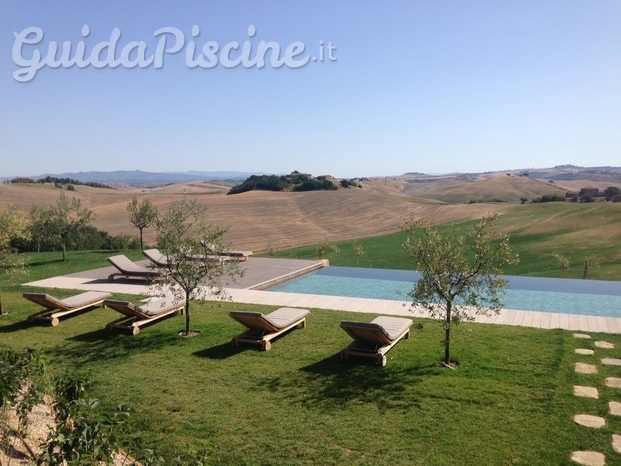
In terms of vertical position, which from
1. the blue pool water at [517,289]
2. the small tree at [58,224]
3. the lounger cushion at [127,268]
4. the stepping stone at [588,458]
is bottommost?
the blue pool water at [517,289]

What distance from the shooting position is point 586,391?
6.67 meters

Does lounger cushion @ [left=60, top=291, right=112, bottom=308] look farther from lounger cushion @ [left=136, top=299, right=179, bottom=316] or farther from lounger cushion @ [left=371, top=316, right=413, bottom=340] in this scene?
lounger cushion @ [left=371, top=316, right=413, bottom=340]

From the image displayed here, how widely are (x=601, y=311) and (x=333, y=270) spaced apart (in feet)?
30.8

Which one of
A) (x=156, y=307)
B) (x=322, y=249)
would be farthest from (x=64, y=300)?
(x=322, y=249)

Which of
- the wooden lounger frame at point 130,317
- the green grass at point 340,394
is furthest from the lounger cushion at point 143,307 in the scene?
the green grass at point 340,394

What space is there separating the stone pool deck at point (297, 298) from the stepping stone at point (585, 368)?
7.57 feet

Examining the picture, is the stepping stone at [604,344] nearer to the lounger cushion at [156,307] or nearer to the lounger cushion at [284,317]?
the lounger cushion at [284,317]

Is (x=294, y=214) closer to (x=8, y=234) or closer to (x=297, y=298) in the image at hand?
(x=297, y=298)

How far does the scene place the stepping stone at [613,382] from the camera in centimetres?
682

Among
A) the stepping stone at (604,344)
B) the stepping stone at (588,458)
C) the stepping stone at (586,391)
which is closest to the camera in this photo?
the stepping stone at (588,458)

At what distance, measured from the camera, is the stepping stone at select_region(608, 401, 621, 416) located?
603 centimetres

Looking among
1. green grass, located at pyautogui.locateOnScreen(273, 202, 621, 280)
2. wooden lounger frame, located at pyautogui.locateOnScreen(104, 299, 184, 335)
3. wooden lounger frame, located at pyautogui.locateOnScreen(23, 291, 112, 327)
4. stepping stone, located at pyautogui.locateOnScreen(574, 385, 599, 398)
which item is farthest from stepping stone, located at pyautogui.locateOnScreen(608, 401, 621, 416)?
green grass, located at pyautogui.locateOnScreen(273, 202, 621, 280)

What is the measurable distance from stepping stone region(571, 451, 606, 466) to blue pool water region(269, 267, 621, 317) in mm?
7988

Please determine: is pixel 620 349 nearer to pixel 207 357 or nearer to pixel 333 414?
pixel 333 414
